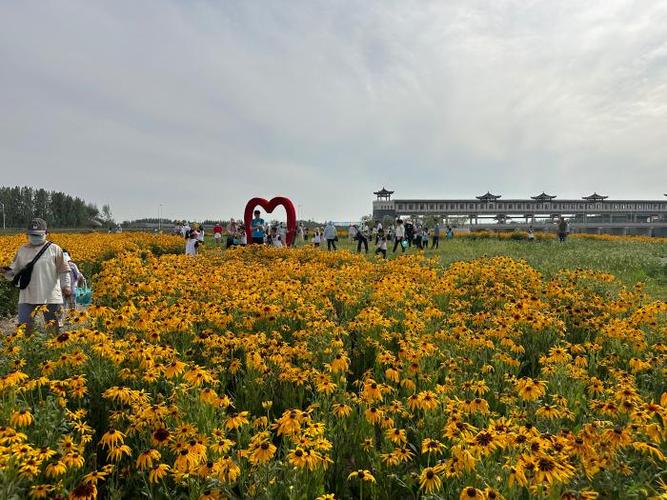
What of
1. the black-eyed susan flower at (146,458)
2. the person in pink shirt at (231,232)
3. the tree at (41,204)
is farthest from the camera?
the tree at (41,204)

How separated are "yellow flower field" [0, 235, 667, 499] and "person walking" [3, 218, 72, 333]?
101 centimetres

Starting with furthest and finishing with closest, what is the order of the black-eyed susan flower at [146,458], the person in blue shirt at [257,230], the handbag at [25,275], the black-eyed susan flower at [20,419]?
the person in blue shirt at [257,230], the handbag at [25,275], the black-eyed susan flower at [20,419], the black-eyed susan flower at [146,458]

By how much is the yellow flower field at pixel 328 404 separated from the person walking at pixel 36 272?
39.9 inches

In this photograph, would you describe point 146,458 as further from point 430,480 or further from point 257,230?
point 257,230

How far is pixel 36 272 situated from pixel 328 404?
4.99m

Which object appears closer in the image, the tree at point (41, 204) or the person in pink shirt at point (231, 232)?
the person in pink shirt at point (231, 232)

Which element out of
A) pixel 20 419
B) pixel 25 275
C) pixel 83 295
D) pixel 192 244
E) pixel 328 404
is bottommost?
pixel 328 404

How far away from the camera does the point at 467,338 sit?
504 centimetres

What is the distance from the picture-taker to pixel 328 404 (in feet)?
12.1

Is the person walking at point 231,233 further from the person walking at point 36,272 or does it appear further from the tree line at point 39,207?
the tree line at point 39,207

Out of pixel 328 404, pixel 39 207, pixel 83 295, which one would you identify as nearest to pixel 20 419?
pixel 328 404

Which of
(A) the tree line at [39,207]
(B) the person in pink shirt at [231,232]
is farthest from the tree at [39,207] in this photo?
(B) the person in pink shirt at [231,232]

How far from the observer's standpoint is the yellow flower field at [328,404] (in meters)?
2.54

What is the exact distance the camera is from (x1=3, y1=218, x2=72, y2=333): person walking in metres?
6.32
